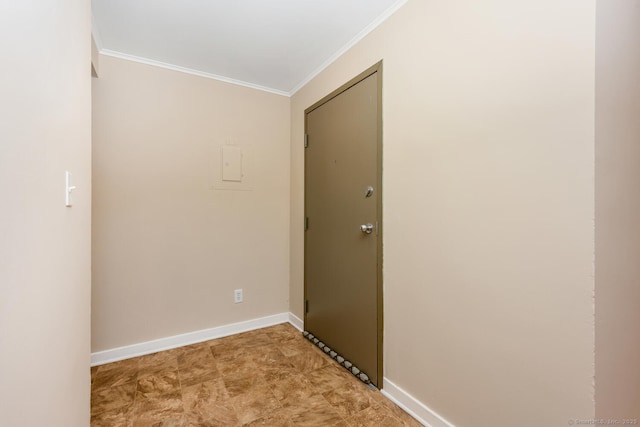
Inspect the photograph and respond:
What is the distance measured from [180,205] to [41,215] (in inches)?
66.6

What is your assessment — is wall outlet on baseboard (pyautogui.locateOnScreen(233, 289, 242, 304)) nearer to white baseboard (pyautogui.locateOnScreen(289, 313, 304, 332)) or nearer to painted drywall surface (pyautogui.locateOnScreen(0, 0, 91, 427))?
white baseboard (pyautogui.locateOnScreen(289, 313, 304, 332))

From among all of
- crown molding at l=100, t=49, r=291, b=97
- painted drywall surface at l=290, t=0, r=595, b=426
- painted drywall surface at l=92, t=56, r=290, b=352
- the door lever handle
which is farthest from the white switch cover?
painted drywall surface at l=290, t=0, r=595, b=426

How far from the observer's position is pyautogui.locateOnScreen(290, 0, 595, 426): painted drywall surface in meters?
1.00

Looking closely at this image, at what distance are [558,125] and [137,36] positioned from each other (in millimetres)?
2456

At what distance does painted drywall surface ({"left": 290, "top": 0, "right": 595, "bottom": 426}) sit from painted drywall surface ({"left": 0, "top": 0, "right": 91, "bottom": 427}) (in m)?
1.47

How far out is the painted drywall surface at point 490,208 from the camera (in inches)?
39.2

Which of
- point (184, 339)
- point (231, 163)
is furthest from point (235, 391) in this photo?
point (231, 163)

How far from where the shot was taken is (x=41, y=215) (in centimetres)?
74

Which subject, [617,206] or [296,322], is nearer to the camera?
[617,206]

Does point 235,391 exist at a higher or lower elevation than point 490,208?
lower

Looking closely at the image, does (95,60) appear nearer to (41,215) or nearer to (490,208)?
(41,215)

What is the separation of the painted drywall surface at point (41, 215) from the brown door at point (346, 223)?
4.76 ft

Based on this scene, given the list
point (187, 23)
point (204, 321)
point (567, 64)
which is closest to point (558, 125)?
point (567, 64)

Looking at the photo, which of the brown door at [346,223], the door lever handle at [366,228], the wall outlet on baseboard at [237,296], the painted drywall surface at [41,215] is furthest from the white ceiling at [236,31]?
the wall outlet on baseboard at [237,296]
